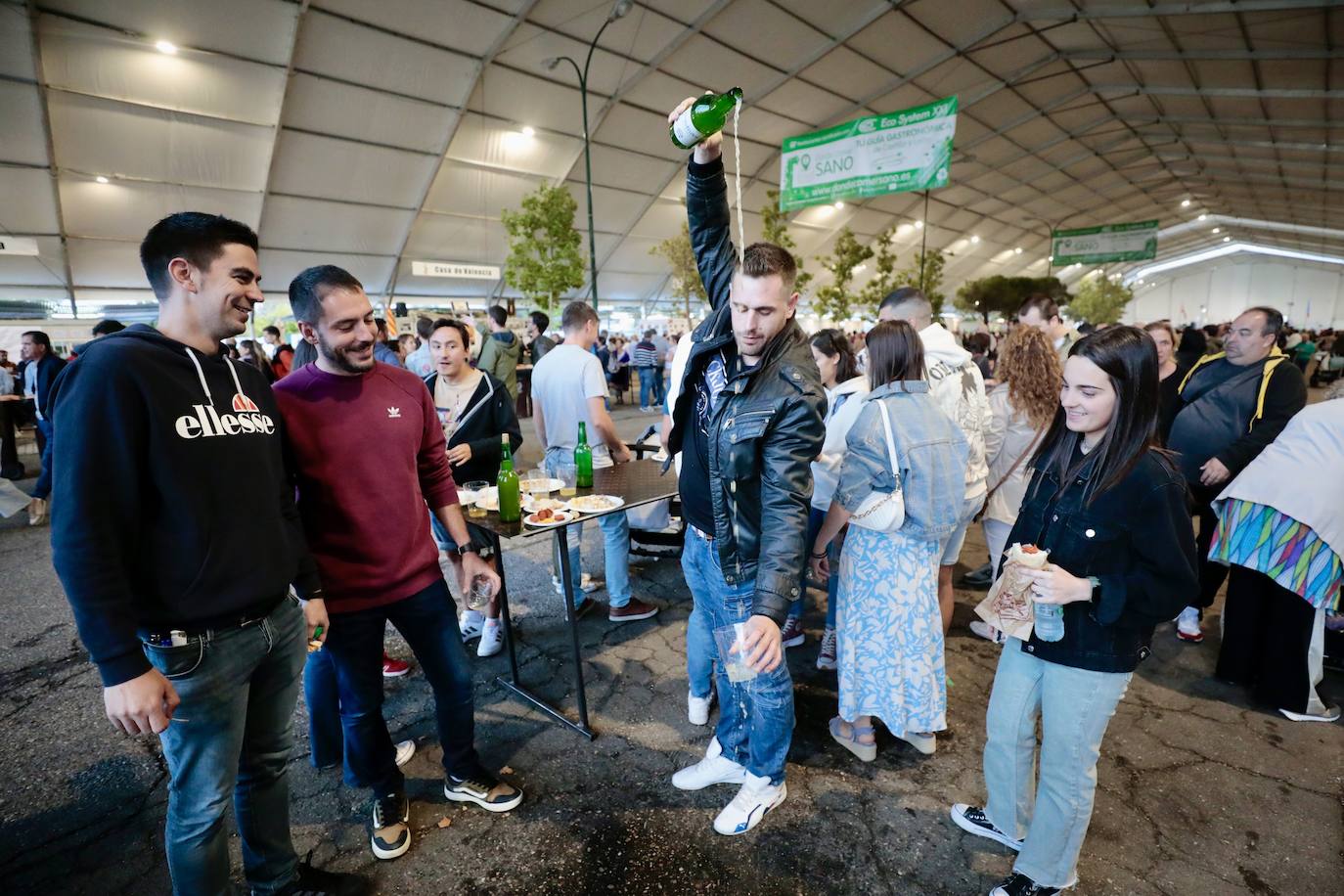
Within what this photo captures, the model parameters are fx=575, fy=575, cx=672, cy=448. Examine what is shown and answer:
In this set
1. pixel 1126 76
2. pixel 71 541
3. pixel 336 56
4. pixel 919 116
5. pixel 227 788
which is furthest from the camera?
pixel 1126 76

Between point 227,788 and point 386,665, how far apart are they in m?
1.82

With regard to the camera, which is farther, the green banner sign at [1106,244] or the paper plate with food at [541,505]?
the green banner sign at [1106,244]

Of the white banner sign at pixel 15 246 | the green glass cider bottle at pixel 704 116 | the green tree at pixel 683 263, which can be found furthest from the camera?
the green tree at pixel 683 263

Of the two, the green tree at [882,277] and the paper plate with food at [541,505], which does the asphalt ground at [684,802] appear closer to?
the paper plate with food at [541,505]

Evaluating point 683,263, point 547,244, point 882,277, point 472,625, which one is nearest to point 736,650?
point 472,625

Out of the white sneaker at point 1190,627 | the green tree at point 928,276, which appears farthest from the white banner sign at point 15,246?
the green tree at point 928,276

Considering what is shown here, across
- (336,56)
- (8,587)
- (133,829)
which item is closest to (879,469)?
(133,829)

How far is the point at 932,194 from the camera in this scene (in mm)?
25016

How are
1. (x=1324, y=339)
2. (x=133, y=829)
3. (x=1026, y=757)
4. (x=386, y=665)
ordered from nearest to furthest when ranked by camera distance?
1. (x=1026, y=757)
2. (x=133, y=829)
3. (x=386, y=665)
4. (x=1324, y=339)

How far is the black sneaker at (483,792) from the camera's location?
2.31 metres

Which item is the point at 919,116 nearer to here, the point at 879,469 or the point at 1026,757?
the point at 879,469

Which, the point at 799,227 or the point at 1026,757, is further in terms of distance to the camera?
the point at 799,227

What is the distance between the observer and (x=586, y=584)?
446 cm

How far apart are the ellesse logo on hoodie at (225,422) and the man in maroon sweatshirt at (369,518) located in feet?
0.86
